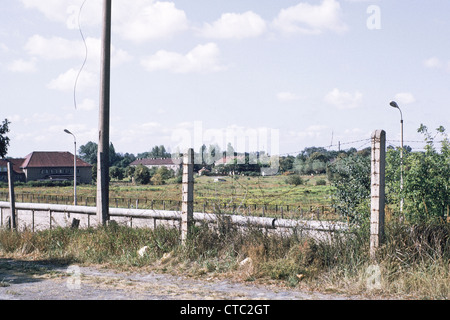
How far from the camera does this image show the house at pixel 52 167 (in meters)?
86.2

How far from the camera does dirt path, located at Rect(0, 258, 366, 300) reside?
6.97 meters

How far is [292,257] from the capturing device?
26.6 feet

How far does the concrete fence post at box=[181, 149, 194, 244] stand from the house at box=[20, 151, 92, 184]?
81.4m

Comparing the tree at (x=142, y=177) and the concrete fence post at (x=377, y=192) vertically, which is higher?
the concrete fence post at (x=377, y=192)

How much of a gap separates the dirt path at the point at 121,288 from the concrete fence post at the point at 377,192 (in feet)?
4.25

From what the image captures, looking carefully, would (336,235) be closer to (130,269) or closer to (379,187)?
(379,187)

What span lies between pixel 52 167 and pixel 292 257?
281 ft

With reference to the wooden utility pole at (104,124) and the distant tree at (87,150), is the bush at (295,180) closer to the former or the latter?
the wooden utility pole at (104,124)

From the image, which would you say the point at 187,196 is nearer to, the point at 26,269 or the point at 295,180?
the point at 295,180

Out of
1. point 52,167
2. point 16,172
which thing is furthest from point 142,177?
point 16,172

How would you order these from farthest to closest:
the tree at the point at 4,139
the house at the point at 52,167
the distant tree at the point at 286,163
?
the house at the point at 52,167
the tree at the point at 4,139
the distant tree at the point at 286,163

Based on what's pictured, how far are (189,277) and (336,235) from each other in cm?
261

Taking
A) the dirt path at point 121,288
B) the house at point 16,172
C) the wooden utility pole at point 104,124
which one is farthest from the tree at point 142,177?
the dirt path at point 121,288
